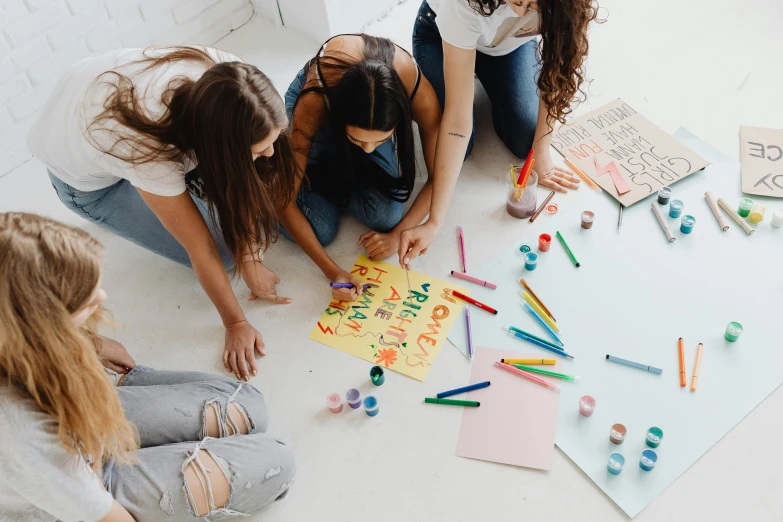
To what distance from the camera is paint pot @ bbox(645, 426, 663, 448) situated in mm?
1253

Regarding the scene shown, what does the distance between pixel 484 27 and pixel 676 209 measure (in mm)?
684

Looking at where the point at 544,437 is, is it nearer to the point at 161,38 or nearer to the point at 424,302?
the point at 424,302

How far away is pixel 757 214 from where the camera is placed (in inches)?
63.7

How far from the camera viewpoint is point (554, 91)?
1.47m

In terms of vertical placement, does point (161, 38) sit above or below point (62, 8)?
below

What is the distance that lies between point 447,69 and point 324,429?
869 mm

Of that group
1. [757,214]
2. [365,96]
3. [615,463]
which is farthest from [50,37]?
[757,214]

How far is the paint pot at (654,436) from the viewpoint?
1253mm

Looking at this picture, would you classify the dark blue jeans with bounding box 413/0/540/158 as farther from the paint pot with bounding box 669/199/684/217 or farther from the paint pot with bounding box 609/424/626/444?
the paint pot with bounding box 609/424/626/444

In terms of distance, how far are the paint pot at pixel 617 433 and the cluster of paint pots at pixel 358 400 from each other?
1.60ft

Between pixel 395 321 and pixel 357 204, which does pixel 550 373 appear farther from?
pixel 357 204

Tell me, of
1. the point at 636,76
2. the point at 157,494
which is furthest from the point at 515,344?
the point at 636,76

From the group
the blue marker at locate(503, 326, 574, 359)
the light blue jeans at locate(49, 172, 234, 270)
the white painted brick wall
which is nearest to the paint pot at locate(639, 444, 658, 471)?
the blue marker at locate(503, 326, 574, 359)

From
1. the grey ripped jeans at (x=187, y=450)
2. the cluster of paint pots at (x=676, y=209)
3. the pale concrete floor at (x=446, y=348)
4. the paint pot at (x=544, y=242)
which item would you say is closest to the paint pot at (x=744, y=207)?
the cluster of paint pots at (x=676, y=209)
